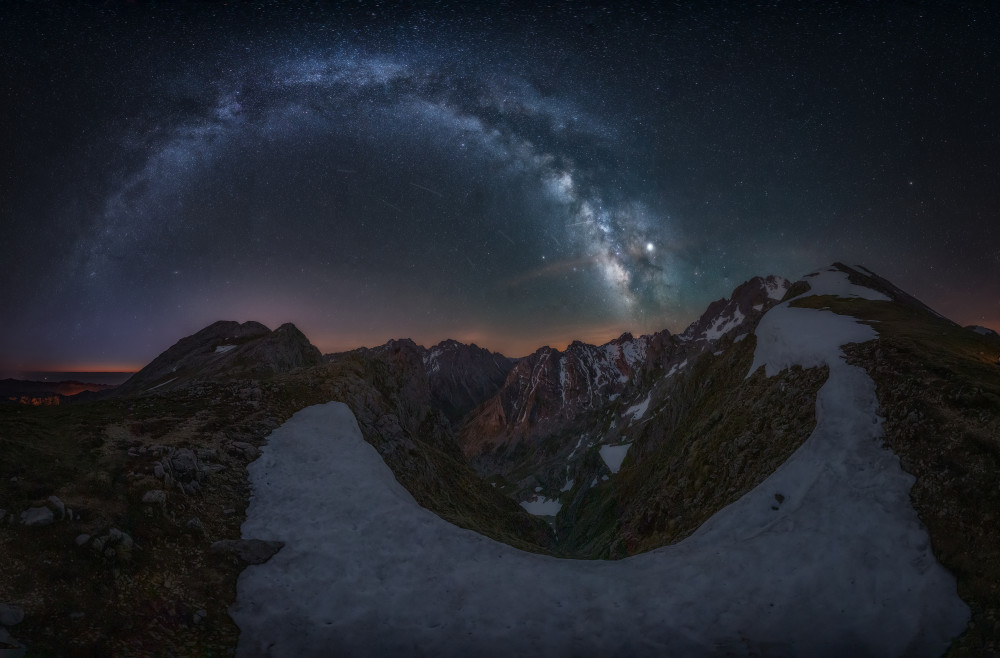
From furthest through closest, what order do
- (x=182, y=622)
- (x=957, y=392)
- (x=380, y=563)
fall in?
(x=957, y=392) → (x=380, y=563) → (x=182, y=622)

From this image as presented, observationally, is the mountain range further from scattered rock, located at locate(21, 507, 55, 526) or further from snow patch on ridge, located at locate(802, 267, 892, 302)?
snow patch on ridge, located at locate(802, 267, 892, 302)

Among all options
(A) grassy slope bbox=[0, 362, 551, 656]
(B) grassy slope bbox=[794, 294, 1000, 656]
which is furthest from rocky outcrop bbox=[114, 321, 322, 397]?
(B) grassy slope bbox=[794, 294, 1000, 656]

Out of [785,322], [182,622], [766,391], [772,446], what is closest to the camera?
[182,622]

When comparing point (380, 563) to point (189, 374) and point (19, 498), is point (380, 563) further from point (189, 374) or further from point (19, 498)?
point (189, 374)

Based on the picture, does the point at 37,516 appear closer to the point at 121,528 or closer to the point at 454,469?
the point at 121,528

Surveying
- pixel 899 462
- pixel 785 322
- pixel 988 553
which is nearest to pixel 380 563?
pixel 988 553

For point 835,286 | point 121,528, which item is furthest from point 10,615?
point 835,286

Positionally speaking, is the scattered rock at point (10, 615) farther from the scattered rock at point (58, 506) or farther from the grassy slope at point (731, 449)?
the grassy slope at point (731, 449)
